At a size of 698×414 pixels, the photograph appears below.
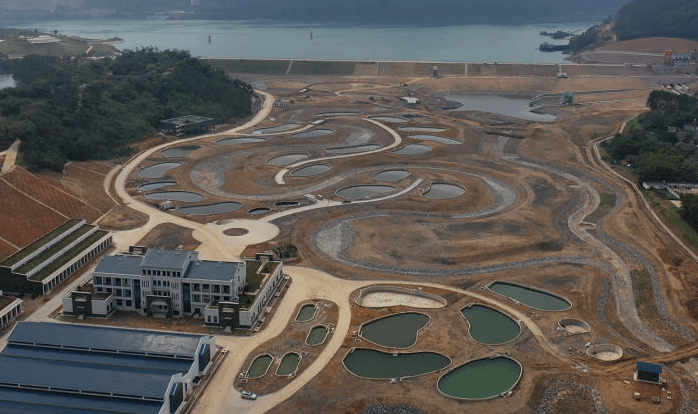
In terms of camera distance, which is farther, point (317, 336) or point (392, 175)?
point (392, 175)

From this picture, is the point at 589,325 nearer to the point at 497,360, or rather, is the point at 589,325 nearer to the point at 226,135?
the point at 497,360

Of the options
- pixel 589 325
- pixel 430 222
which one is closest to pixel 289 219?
pixel 430 222

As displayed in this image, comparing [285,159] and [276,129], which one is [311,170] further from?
[276,129]

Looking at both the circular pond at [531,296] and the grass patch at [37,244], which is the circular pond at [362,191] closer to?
the circular pond at [531,296]

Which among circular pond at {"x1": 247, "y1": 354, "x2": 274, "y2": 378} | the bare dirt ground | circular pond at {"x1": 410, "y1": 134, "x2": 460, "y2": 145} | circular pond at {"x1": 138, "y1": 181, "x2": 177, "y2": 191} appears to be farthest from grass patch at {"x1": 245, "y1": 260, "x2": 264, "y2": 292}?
circular pond at {"x1": 410, "y1": 134, "x2": 460, "y2": 145}

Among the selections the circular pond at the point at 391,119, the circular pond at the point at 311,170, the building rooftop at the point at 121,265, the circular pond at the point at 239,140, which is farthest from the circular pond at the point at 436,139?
the building rooftop at the point at 121,265

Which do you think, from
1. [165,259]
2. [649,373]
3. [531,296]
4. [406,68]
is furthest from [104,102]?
[649,373]

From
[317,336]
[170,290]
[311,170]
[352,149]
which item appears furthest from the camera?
[352,149]
